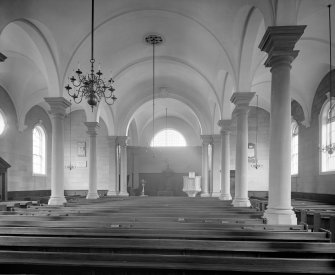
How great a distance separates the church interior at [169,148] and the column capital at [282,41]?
2 cm

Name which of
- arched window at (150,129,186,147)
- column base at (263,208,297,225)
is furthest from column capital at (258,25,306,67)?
arched window at (150,129,186,147)

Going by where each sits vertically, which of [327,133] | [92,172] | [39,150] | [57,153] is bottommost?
[92,172]

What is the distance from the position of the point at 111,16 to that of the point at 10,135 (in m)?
10.4

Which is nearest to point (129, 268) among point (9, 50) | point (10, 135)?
point (9, 50)

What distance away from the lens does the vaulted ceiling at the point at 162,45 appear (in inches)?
370

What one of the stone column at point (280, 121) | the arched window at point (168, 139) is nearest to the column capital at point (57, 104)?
the stone column at point (280, 121)

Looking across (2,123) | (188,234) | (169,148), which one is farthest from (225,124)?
(169,148)

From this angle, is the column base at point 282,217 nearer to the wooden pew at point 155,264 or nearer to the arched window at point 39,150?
the wooden pew at point 155,264

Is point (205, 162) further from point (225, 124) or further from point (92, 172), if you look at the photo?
point (92, 172)

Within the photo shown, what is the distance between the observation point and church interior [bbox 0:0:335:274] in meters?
4.21

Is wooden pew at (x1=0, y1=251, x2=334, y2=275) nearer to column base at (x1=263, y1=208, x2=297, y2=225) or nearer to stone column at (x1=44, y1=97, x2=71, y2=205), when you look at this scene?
column base at (x1=263, y1=208, x2=297, y2=225)

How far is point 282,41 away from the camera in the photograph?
264 inches

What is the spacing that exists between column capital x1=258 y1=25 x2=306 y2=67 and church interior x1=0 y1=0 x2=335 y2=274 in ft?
0.08

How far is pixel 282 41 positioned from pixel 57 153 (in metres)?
8.46
